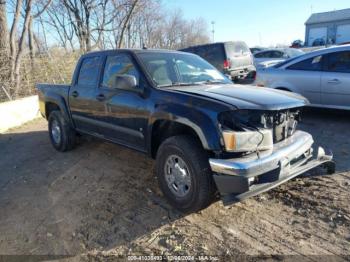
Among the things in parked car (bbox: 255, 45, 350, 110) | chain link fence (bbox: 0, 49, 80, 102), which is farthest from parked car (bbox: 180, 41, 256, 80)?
chain link fence (bbox: 0, 49, 80, 102)

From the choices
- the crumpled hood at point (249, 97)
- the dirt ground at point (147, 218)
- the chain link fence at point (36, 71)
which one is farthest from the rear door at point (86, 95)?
the chain link fence at point (36, 71)

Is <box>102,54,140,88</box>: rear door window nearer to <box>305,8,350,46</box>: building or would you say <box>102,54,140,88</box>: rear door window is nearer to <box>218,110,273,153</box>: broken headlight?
<box>218,110,273,153</box>: broken headlight

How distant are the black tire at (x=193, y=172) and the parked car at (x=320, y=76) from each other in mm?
4395

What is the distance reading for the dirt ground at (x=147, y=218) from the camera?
304cm

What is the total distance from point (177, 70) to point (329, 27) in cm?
5013

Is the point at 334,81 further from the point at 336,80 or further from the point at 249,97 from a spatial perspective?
the point at 249,97

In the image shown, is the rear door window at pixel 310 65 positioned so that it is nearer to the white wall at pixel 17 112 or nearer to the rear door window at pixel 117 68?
the rear door window at pixel 117 68

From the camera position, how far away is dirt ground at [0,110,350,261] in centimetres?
304

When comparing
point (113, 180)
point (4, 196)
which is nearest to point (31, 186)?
point (4, 196)

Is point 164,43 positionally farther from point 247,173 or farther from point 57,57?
point 247,173

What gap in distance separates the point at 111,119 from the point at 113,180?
2.90ft

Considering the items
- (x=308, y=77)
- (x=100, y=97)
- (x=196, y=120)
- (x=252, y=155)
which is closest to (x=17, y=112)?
(x=100, y=97)

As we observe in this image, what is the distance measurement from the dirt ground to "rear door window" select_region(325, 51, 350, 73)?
84.4 inches

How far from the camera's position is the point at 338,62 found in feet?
21.8
